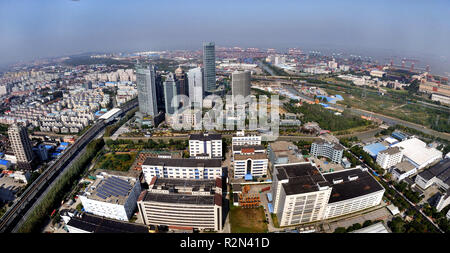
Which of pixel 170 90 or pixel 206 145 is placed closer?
pixel 206 145

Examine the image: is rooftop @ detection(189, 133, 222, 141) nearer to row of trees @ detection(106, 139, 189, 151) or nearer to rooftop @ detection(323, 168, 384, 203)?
row of trees @ detection(106, 139, 189, 151)

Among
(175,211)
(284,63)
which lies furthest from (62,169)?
(284,63)

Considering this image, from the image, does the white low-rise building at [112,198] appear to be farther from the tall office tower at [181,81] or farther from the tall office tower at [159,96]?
the tall office tower at [181,81]

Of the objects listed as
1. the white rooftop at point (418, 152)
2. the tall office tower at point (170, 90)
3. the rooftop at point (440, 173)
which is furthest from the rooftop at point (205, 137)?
the white rooftop at point (418, 152)

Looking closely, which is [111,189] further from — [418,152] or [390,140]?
[390,140]

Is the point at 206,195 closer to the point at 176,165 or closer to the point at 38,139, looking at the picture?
the point at 176,165

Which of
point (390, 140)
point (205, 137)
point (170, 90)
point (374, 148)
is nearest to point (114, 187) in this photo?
point (205, 137)

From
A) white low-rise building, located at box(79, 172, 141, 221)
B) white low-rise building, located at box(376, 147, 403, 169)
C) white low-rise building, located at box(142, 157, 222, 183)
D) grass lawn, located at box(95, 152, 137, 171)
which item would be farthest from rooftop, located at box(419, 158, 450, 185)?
grass lawn, located at box(95, 152, 137, 171)
